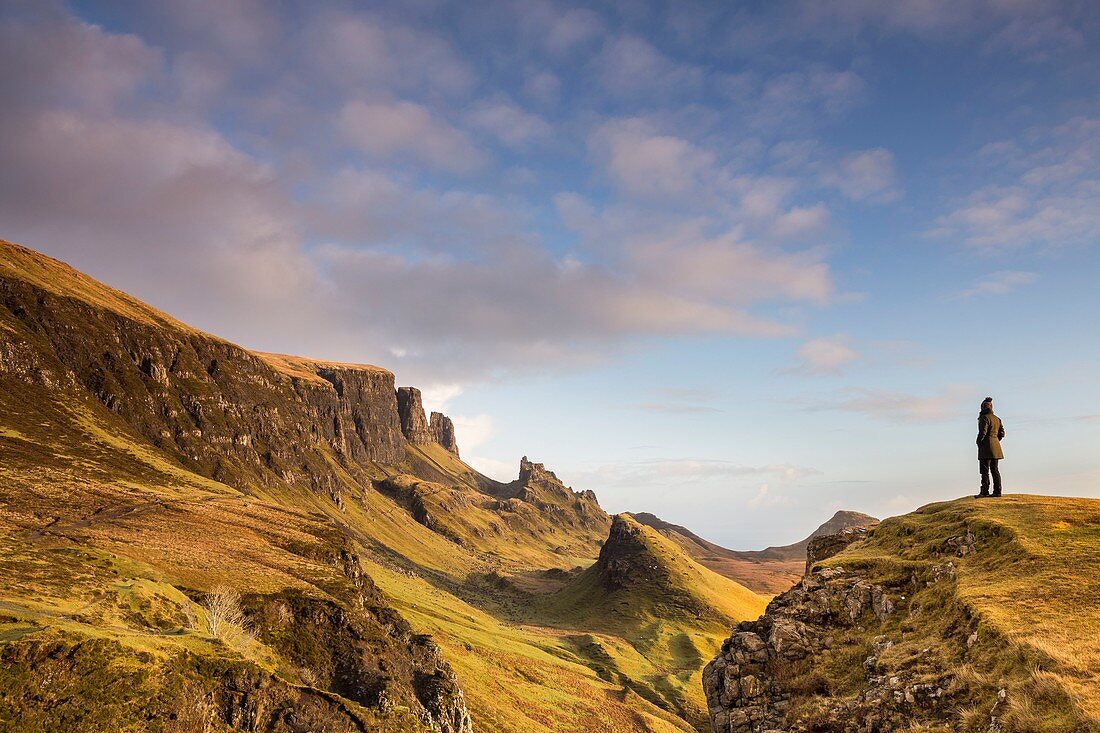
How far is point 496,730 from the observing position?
3265 inches

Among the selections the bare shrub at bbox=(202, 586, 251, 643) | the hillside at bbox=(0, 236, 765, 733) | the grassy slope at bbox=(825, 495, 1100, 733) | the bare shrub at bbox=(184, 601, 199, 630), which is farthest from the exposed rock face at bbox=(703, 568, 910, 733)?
the bare shrub at bbox=(202, 586, 251, 643)

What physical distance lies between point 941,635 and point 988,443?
1861 cm

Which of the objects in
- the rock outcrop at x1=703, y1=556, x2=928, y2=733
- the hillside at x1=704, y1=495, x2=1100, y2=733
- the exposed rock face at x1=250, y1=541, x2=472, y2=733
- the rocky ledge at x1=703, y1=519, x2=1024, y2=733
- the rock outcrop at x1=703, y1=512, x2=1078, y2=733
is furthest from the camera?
the exposed rock face at x1=250, y1=541, x2=472, y2=733

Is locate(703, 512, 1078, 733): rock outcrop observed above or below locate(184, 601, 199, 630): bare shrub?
above

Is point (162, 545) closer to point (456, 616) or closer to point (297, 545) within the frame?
point (297, 545)

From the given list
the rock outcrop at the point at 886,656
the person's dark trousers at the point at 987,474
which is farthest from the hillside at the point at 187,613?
the person's dark trousers at the point at 987,474

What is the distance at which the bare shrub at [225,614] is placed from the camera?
2194 inches

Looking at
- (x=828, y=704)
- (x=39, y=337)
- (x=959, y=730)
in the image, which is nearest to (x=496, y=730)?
(x=828, y=704)

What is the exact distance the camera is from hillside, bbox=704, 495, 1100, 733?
16.4 metres

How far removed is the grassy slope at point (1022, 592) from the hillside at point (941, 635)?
49 millimetres

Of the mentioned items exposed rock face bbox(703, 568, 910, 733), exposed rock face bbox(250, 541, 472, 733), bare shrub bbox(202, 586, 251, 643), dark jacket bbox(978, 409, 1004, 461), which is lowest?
exposed rock face bbox(250, 541, 472, 733)

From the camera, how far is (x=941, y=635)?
21.8 metres

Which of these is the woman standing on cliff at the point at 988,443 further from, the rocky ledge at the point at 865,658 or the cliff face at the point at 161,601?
the cliff face at the point at 161,601

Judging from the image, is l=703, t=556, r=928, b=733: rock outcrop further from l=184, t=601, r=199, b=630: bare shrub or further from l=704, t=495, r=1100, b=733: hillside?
l=184, t=601, r=199, b=630: bare shrub
